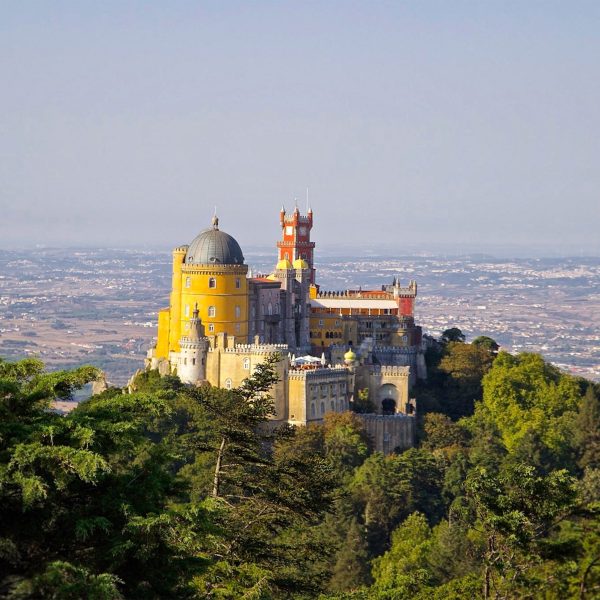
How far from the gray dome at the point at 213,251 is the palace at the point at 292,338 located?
0.18 feet

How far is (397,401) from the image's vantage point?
8125cm

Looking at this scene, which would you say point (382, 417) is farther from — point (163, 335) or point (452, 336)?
point (452, 336)

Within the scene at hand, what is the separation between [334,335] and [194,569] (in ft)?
204

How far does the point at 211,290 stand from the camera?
7988cm

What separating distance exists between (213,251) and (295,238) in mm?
25123

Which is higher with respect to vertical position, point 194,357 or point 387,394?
point 194,357

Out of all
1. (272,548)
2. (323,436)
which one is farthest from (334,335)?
(272,548)

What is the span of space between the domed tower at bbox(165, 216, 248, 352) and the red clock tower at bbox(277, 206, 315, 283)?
941 inches

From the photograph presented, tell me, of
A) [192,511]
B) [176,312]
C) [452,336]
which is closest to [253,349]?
[176,312]

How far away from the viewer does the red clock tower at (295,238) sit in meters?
105

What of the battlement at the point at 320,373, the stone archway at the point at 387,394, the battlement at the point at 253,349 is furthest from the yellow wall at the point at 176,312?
the stone archway at the point at 387,394

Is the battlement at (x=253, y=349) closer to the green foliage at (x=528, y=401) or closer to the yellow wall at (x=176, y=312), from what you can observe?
the yellow wall at (x=176, y=312)

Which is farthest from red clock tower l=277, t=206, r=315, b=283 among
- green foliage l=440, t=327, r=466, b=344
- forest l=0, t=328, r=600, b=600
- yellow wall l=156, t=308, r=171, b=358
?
forest l=0, t=328, r=600, b=600

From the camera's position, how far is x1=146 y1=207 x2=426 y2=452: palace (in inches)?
2997
